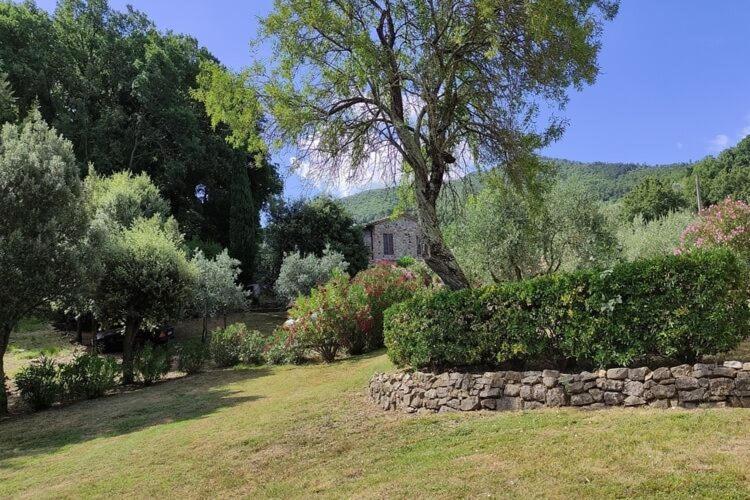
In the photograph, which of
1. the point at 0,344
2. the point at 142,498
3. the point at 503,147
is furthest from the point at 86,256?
the point at 503,147

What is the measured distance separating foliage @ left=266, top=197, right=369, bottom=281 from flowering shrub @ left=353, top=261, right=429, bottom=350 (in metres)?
14.8

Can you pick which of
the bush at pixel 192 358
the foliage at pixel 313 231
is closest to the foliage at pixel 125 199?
the bush at pixel 192 358

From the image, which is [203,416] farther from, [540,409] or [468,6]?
[468,6]

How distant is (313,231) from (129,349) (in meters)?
17.2

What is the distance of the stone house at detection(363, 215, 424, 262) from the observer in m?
44.4

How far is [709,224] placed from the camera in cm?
1319

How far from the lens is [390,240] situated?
4500 centimetres

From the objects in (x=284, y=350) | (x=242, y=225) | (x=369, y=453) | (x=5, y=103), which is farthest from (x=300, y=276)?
(x=369, y=453)

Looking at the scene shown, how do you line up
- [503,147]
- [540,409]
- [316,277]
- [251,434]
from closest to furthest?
1. [540,409]
2. [251,434]
3. [503,147]
4. [316,277]

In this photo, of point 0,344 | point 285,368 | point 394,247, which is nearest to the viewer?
point 0,344

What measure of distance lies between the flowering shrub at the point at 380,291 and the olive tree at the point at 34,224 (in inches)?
312

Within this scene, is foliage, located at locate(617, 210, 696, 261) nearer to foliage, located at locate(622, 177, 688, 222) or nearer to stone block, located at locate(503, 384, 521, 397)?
stone block, located at locate(503, 384, 521, 397)

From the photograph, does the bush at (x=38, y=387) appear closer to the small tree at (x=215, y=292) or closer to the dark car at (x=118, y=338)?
the dark car at (x=118, y=338)

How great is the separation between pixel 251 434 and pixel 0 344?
939 cm
